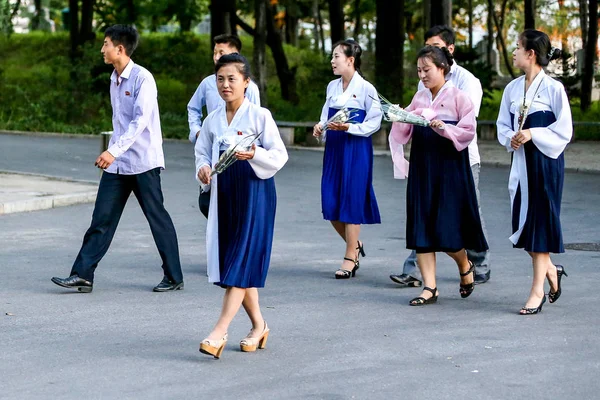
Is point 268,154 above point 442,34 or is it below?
below

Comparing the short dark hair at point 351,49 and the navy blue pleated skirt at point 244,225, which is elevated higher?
the short dark hair at point 351,49

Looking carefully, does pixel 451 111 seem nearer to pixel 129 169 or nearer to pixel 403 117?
pixel 403 117

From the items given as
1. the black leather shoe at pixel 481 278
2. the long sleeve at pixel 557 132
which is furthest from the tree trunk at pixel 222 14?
the long sleeve at pixel 557 132

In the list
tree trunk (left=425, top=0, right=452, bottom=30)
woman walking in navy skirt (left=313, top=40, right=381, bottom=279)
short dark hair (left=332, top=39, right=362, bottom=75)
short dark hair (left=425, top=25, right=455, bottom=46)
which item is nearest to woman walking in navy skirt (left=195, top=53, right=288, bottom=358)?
short dark hair (left=425, top=25, right=455, bottom=46)

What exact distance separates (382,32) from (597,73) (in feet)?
29.8

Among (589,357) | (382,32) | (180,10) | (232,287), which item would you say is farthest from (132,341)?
(180,10)

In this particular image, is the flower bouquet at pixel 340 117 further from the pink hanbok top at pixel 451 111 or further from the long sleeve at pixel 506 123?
the long sleeve at pixel 506 123

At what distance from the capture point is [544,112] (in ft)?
Result: 26.3

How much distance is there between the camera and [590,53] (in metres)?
30.9

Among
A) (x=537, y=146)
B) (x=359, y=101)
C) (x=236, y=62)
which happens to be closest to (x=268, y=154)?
(x=236, y=62)

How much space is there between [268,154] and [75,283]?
274 cm

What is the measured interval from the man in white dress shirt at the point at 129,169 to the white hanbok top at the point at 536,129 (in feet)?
8.16

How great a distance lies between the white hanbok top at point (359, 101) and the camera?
31.7ft

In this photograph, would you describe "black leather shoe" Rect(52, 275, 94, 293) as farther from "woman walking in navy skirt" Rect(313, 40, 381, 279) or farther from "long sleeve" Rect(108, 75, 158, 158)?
"woman walking in navy skirt" Rect(313, 40, 381, 279)
